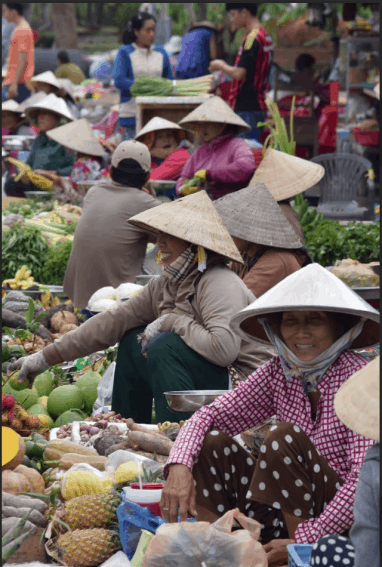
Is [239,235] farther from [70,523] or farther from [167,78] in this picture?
[167,78]

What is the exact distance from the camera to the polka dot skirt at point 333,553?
2.19 metres

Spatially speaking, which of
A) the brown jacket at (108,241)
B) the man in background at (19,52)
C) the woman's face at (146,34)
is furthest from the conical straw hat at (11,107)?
the brown jacket at (108,241)

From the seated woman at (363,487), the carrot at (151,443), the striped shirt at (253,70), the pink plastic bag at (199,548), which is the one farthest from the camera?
the striped shirt at (253,70)

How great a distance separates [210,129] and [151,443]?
380cm

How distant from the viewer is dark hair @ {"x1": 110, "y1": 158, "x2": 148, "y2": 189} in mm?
5949

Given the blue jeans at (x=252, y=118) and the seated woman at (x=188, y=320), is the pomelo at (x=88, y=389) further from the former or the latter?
the blue jeans at (x=252, y=118)

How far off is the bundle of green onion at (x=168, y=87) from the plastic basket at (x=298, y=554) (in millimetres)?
6990

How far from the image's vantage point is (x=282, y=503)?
8.71 feet

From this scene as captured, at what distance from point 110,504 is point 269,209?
1858 mm

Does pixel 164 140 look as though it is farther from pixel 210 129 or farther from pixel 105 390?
pixel 105 390

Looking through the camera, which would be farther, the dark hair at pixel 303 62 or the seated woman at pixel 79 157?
the dark hair at pixel 303 62

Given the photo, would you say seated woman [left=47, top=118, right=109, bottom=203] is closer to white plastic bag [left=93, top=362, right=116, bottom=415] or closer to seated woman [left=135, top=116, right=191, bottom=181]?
seated woman [left=135, top=116, right=191, bottom=181]

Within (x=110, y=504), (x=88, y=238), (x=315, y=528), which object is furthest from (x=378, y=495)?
(x=88, y=238)

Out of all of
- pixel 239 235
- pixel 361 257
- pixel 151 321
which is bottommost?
pixel 361 257
